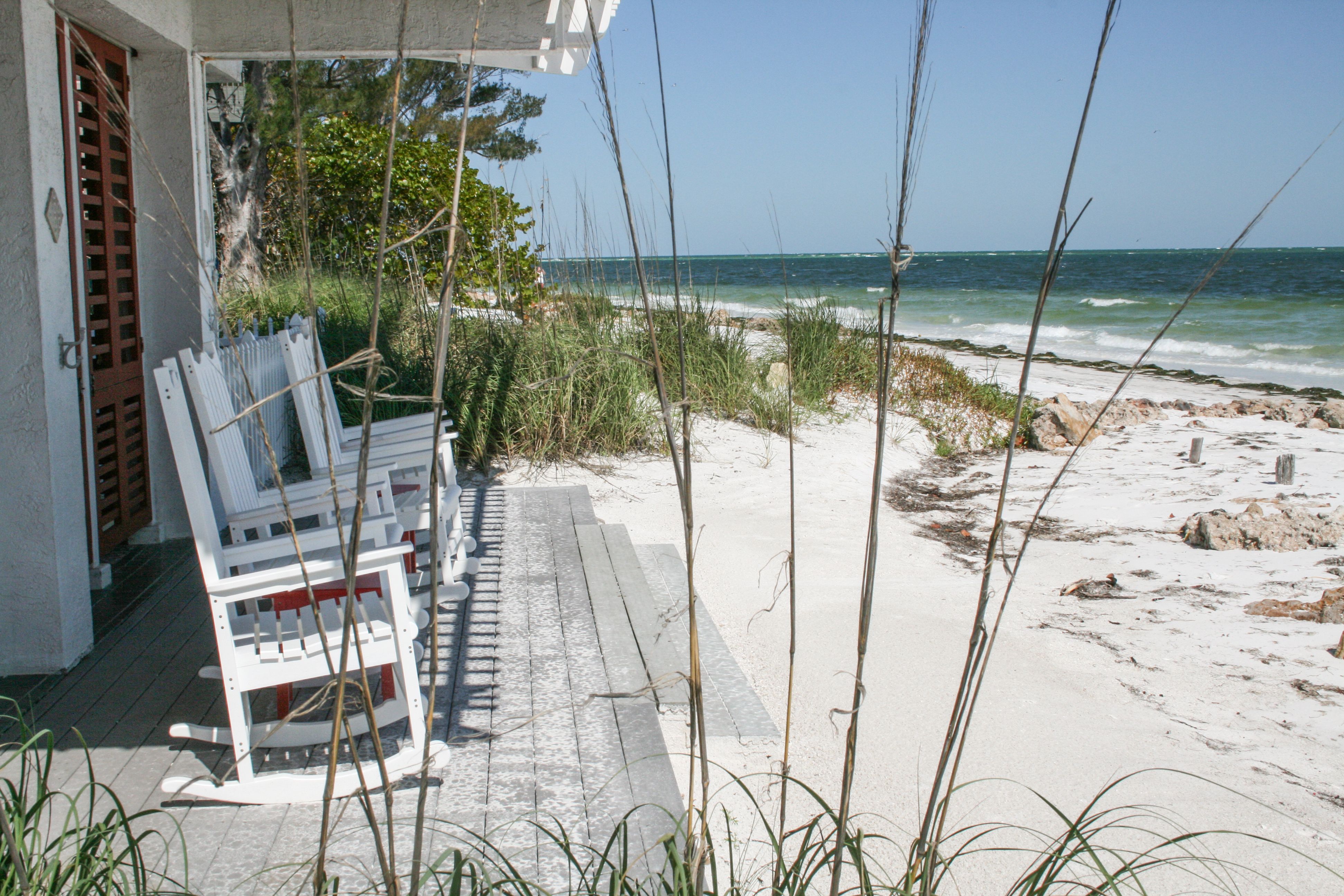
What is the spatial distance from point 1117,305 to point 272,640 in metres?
26.8

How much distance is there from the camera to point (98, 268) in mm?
3426

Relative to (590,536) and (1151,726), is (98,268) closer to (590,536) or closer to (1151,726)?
(590,536)

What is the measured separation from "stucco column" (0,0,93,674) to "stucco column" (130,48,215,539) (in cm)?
107

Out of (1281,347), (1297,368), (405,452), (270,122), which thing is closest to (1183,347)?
(1281,347)

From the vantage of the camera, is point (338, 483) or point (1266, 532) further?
point (1266, 532)

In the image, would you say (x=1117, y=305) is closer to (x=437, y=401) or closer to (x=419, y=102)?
(x=419, y=102)

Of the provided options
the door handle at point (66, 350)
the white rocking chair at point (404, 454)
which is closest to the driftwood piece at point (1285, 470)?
the white rocking chair at point (404, 454)

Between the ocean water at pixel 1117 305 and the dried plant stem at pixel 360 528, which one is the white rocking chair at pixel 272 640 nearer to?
the dried plant stem at pixel 360 528

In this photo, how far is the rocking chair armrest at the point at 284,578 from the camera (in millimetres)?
2035

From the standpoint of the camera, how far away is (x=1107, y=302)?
2597 centimetres

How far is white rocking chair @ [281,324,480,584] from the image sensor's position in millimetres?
3115

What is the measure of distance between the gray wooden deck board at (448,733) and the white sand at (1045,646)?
411 millimetres

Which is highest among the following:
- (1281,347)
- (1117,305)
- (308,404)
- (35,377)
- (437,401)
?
(1117,305)

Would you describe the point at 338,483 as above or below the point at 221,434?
below
